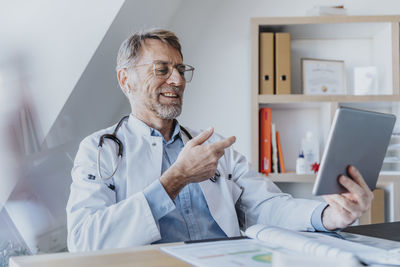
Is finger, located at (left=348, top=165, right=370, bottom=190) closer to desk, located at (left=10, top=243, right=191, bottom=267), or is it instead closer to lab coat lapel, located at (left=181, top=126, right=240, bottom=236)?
desk, located at (left=10, top=243, right=191, bottom=267)

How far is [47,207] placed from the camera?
206cm

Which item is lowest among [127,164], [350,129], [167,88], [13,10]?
[127,164]

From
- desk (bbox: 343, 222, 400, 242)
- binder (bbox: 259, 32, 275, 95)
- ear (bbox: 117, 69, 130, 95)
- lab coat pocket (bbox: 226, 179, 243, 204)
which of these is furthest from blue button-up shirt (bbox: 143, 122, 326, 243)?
binder (bbox: 259, 32, 275, 95)

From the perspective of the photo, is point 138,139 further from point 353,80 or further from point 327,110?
point 353,80

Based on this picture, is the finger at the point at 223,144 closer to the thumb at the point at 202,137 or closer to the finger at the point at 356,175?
the thumb at the point at 202,137

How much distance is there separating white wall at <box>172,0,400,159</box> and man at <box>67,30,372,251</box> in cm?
106

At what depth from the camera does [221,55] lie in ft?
9.70

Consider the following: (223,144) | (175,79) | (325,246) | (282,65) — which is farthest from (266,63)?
(325,246)

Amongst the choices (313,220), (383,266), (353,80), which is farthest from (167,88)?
(353,80)

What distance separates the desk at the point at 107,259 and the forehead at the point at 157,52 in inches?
40.5

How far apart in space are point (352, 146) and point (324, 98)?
173 centimetres

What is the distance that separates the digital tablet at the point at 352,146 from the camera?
87 centimetres

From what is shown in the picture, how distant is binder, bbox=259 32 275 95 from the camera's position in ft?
8.54

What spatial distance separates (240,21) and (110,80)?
1.03m
